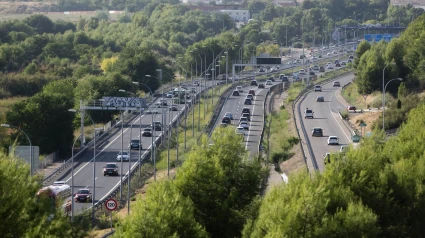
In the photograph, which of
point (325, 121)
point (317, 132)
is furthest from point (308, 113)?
point (317, 132)

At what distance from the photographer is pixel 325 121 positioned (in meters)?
89.0

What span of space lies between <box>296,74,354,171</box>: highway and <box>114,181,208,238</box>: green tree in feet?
68.6

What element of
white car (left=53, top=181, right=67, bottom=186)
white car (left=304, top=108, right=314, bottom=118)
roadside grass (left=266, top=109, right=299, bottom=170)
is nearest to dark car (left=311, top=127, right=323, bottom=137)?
roadside grass (left=266, top=109, right=299, bottom=170)

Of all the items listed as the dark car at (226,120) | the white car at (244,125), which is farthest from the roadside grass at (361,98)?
the dark car at (226,120)

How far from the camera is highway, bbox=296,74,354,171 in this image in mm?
70325

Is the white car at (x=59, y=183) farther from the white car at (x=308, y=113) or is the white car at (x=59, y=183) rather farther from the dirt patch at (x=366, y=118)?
the white car at (x=308, y=113)

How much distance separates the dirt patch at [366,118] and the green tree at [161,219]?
4510 centimetres

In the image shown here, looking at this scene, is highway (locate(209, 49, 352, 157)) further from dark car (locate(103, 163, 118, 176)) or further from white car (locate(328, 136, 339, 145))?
dark car (locate(103, 163, 118, 176))

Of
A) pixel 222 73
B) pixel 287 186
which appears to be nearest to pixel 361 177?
pixel 287 186

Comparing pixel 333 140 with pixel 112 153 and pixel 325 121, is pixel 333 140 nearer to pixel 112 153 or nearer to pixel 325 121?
pixel 112 153

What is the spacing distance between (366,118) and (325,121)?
412cm

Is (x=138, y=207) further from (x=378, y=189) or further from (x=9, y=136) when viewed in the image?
(x=9, y=136)

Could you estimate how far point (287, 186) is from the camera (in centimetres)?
3756

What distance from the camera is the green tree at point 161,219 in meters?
33.7
